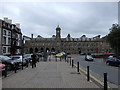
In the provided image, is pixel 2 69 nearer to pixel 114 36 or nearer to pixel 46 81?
pixel 46 81

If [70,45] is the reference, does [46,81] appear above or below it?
below

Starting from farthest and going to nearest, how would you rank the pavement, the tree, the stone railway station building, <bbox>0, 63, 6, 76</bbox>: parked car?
the stone railway station building, the tree, <bbox>0, 63, 6, 76</bbox>: parked car, the pavement

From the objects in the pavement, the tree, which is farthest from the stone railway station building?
the pavement

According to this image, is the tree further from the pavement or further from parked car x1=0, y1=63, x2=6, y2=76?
parked car x1=0, y1=63, x2=6, y2=76

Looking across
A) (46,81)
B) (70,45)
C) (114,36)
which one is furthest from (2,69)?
(70,45)

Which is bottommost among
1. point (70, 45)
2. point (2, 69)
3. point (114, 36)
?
point (2, 69)

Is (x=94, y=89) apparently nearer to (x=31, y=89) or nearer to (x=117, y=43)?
(x=31, y=89)

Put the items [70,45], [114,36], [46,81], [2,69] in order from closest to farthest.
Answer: [46,81], [2,69], [114,36], [70,45]

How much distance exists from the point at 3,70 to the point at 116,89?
826 cm

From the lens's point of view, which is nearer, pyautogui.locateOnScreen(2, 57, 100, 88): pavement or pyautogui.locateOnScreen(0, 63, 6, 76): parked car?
pyautogui.locateOnScreen(2, 57, 100, 88): pavement

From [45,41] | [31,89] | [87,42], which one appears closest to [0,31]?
[31,89]

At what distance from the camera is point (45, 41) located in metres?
106

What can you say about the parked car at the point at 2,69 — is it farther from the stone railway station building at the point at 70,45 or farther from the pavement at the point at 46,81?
the stone railway station building at the point at 70,45

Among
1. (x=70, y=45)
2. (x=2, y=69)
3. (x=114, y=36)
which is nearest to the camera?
(x=2, y=69)
